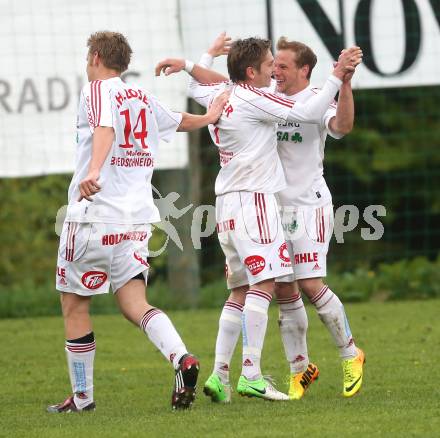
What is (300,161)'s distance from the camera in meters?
6.96

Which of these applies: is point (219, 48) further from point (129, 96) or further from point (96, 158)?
point (96, 158)

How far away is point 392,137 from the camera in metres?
17.1

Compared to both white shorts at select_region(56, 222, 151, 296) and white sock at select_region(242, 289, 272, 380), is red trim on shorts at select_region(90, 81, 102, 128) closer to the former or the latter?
white shorts at select_region(56, 222, 151, 296)

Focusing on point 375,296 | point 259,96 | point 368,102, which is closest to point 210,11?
point 375,296

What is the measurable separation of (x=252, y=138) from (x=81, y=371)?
155cm

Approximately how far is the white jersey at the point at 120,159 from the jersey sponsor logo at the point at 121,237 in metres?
0.07

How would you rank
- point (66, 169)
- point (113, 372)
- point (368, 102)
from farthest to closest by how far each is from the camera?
point (368, 102) < point (66, 169) < point (113, 372)

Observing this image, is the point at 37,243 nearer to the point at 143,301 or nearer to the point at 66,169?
the point at 66,169

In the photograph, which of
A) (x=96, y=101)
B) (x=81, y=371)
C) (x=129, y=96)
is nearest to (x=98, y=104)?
(x=96, y=101)

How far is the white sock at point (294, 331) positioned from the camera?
23.0ft

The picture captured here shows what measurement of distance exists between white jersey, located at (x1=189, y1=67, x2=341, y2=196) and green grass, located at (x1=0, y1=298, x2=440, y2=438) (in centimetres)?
119

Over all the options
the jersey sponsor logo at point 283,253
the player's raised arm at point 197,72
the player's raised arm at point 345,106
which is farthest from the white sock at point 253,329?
the player's raised arm at point 197,72

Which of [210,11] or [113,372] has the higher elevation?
[210,11]

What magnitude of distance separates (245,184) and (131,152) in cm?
68
